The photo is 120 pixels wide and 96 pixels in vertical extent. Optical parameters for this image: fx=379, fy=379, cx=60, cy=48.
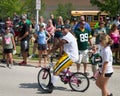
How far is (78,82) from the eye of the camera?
10203 mm

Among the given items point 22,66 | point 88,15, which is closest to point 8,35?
point 22,66

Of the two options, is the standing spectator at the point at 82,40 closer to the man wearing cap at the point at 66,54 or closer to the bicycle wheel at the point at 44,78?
the bicycle wheel at the point at 44,78

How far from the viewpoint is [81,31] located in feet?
39.9

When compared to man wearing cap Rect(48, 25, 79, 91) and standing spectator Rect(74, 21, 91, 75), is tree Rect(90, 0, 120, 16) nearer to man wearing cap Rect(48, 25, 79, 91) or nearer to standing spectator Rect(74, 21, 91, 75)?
standing spectator Rect(74, 21, 91, 75)

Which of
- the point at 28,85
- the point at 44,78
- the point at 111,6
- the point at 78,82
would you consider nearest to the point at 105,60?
the point at 78,82

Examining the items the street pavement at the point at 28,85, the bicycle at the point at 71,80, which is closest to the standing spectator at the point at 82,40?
the street pavement at the point at 28,85

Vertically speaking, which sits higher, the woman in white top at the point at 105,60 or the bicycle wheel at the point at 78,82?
the woman in white top at the point at 105,60

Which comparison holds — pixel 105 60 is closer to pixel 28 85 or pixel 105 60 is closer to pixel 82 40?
pixel 28 85

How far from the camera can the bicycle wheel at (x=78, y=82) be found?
10.2 metres

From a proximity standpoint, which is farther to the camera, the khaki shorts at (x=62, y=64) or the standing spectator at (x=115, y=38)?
the standing spectator at (x=115, y=38)

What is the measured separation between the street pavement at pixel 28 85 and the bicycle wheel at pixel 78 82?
0.46 feet

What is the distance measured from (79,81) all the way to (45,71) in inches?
37.8

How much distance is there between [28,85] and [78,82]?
61.4 inches

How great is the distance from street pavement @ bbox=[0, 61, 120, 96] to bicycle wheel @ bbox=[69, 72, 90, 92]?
0.46ft
